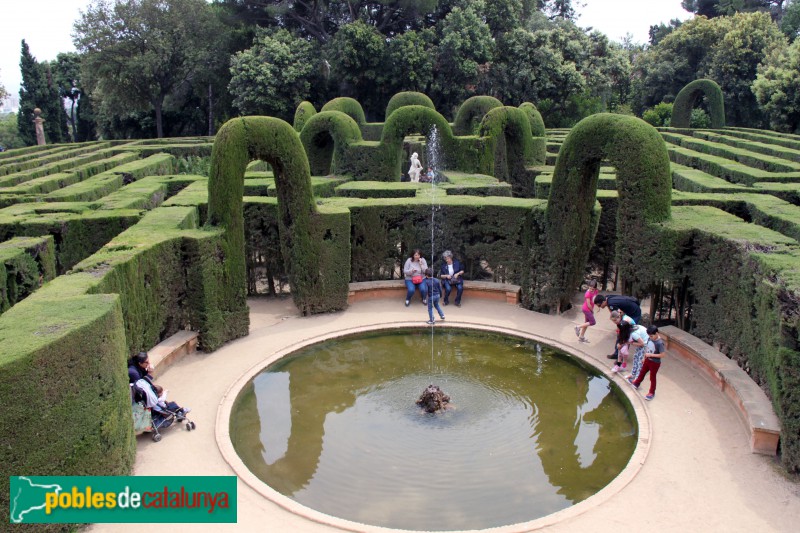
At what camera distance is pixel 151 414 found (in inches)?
382

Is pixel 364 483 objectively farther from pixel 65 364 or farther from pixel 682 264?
pixel 682 264

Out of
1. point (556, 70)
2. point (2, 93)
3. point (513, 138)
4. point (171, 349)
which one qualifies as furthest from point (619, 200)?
point (2, 93)

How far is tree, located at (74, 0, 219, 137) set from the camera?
43.7 m

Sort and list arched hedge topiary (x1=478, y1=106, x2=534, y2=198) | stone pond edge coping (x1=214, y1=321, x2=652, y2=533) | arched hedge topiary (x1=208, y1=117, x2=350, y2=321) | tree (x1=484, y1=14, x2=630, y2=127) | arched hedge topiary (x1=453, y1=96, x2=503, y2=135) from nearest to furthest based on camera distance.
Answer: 1. stone pond edge coping (x1=214, y1=321, x2=652, y2=533)
2. arched hedge topiary (x1=208, y1=117, x2=350, y2=321)
3. arched hedge topiary (x1=478, y1=106, x2=534, y2=198)
4. arched hedge topiary (x1=453, y1=96, x2=503, y2=135)
5. tree (x1=484, y1=14, x2=630, y2=127)

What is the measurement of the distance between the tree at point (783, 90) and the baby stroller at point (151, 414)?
38.6 meters

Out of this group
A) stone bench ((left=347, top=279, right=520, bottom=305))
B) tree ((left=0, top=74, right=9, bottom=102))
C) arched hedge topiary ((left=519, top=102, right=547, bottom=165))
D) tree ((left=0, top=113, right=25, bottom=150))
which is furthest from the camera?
tree ((left=0, top=113, right=25, bottom=150))

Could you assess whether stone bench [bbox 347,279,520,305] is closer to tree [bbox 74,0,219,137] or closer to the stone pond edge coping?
the stone pond edge coping

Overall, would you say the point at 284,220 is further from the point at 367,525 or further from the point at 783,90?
the point at 783,90

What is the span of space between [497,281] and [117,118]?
4664cm

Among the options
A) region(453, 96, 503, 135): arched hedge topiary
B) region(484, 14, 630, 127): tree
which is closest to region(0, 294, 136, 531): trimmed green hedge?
region(453, 96, 503, 135): arched hedge topiary

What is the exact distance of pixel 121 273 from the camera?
10.9 meters

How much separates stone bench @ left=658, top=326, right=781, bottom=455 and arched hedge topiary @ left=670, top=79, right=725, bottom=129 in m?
30.8

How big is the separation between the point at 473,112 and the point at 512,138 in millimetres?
6615

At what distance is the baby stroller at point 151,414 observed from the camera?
31.0ft
